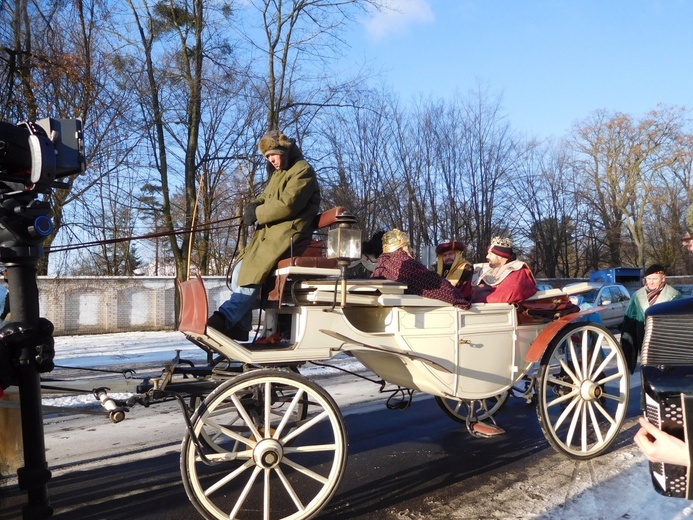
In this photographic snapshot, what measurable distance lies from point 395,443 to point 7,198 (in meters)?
4.11

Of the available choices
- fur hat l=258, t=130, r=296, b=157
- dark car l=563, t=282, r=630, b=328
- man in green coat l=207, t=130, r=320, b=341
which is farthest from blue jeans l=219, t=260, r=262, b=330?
dark car l=563, t=282, r=630, b=328

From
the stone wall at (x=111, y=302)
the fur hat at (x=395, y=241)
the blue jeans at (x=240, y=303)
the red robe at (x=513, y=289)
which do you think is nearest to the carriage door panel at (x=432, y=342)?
the fur hat at (x=395, y=241)

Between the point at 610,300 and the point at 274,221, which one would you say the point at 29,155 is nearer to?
the point at 274,221

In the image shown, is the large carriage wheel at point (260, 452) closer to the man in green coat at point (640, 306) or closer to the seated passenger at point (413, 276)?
the seated passenger at point (413, 276)

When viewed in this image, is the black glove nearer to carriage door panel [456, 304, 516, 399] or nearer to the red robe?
carriage door panel [456, 304, 516, 399]

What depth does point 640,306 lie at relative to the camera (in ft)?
23.1

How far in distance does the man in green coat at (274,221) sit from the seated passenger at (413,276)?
66cm

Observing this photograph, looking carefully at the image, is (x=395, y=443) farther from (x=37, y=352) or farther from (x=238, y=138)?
(x=238, y=138)

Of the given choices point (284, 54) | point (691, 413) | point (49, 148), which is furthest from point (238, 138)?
point (691, 413)

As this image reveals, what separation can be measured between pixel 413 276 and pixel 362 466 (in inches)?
64.7

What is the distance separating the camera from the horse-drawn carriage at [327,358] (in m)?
3.79

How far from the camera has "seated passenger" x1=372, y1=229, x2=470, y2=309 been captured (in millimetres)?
4699

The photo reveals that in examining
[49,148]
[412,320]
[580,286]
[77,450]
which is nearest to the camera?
[49,148]

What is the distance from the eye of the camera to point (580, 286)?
5863 mm
